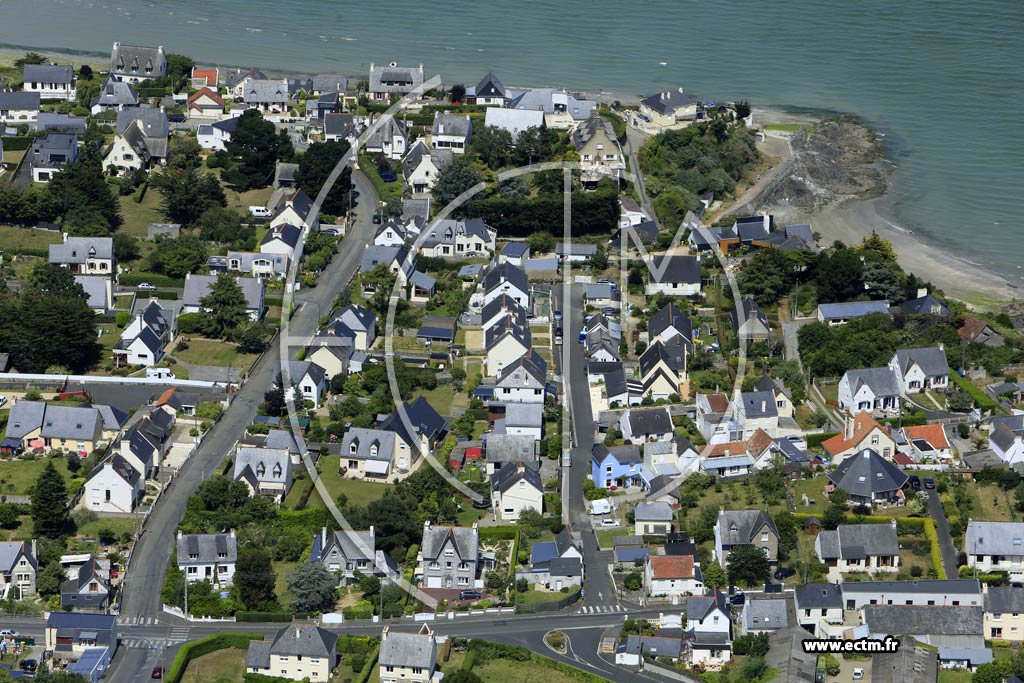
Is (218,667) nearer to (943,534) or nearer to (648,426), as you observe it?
(648,426)

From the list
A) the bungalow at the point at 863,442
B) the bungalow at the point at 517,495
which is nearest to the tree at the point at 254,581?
the bungalow at the point at 517,495

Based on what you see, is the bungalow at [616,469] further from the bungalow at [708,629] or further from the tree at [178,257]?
the tree at [178,257]

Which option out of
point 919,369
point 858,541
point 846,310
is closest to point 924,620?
point 858,541

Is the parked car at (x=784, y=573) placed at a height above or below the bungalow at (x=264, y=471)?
below

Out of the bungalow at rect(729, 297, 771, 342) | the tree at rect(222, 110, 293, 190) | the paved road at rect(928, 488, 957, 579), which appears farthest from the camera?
the tree at rect(222, 110, 293, 190)

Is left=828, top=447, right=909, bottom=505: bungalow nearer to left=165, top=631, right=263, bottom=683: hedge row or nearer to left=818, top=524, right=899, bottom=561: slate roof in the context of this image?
left=818, top=524, right=899, bottom=561: slate roof

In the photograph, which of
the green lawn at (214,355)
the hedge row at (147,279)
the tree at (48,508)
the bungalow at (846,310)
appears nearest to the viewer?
the tree at (48,508)

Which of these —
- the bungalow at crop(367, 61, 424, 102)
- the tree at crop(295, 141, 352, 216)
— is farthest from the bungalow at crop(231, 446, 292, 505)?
the bungalow at crop(367, 61, 424, 102)
